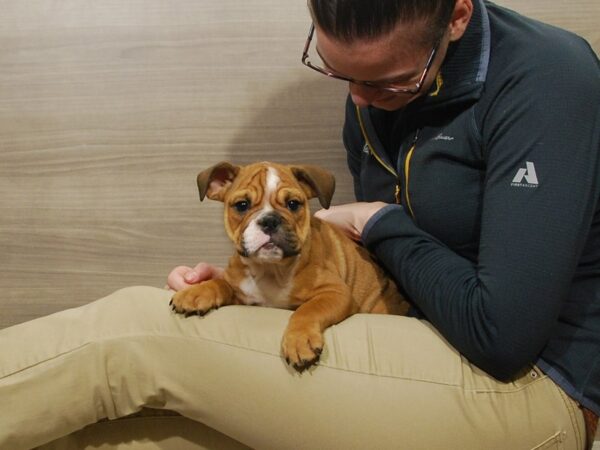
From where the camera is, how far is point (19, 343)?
1260mm

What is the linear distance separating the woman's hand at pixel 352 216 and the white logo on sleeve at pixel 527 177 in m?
0.40

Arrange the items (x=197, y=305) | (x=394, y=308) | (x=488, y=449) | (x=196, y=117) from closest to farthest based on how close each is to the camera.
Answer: (x=488, y=449), (x=197, y=305), (x=394, y=308), (x=196, y=117)

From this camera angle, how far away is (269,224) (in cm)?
137

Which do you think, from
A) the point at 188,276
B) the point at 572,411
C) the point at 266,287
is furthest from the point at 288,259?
the point at 572,411

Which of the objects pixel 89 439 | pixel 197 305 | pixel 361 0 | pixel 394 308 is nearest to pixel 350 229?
pixel 394 308

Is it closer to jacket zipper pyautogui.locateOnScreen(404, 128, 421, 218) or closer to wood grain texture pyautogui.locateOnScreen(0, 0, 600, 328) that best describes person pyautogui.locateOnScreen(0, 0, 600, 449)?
jacket zipper pyautogui.locateOnScreen(404, 128, 421, 218)

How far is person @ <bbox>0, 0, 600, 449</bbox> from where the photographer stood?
1.11m

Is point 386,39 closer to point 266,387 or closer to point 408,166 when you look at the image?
point 408,166

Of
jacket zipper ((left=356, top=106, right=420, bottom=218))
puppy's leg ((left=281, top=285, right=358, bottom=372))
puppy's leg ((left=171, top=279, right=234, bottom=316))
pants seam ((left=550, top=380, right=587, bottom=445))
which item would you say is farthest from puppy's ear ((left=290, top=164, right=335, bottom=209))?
pants seam ((left=550, top=380, right=587, bottom=445))

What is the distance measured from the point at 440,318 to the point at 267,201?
51 centimetres

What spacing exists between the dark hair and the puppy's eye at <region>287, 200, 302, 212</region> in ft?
1.55

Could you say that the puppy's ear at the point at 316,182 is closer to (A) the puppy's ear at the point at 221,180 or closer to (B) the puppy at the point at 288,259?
(B) the puppy at the point at 288,259

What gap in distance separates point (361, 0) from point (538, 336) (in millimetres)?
721

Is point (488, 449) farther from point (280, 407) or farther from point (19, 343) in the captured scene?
point (19, 343)
